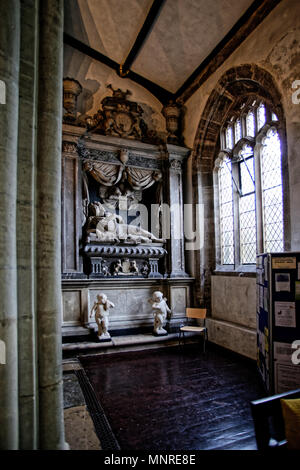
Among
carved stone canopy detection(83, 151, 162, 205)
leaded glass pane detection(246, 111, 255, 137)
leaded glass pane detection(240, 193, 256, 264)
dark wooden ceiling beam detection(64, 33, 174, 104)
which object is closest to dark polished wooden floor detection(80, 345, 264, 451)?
leaded glass pane detection(240, 193, 256, 264)

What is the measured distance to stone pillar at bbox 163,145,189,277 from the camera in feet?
20.0

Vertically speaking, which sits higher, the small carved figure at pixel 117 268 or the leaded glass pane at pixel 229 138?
the leaded glass pane at pixel 229 138

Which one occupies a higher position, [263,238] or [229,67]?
[229,67]

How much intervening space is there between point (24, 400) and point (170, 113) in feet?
20.6

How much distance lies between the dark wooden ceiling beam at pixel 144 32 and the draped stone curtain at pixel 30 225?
4.15 metres

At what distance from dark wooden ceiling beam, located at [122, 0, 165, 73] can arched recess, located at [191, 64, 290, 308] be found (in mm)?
1624

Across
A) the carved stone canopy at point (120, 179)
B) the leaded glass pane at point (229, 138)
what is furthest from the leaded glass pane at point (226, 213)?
the carved stone canopy at point (120, 179)

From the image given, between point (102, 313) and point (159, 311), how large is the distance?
3.58ft

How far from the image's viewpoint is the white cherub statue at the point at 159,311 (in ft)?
17.5

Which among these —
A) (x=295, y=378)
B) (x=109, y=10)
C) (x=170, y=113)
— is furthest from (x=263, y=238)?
(x=109, y=10)

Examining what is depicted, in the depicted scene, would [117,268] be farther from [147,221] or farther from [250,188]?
[250,188]

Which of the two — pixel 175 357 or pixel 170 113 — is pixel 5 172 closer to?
pixel 175 357

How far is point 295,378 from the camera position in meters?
2.82

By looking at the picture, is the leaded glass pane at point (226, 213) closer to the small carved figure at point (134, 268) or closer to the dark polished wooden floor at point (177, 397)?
the small carved figure at point (134, 268)
